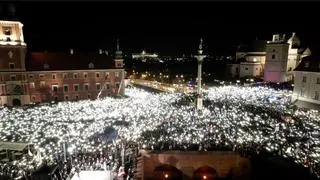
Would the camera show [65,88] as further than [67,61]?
No

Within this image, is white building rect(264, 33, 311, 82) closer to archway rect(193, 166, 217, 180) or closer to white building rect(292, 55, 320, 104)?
white building rect(292, 55, 320, 104)

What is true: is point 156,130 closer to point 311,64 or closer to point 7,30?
point 311,64

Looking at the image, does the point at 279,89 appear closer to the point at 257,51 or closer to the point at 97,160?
the point at 257,51

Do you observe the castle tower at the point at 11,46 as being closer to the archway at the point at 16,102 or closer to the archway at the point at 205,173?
the archway at the point at 16,102

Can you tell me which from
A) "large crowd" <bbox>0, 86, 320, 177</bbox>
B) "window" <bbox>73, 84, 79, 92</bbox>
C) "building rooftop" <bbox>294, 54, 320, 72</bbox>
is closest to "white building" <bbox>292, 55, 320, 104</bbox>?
"building rooftop" <bbox>294, 54, 320, 72</bbox>

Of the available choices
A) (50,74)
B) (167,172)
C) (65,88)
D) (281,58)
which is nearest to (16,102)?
(50,74)

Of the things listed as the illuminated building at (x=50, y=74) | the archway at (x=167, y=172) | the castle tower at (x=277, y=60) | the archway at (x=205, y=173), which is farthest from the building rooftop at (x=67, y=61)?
the archway at (x=205, y=173)
